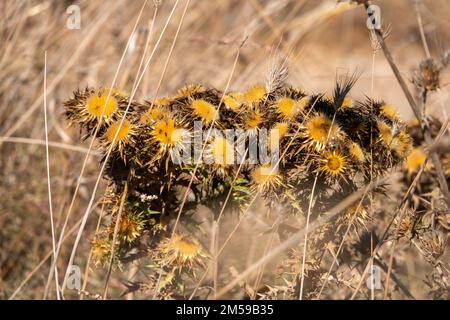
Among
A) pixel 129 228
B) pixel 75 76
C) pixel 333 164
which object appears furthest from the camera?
pixel 75 76

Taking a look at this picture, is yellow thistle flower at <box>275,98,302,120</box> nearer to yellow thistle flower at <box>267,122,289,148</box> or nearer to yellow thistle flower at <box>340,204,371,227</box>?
A: yellow thistle flower at <box>267,122,289,148</box>

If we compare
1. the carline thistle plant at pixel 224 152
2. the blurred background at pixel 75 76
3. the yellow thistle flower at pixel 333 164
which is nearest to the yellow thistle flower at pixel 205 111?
the carline thistle plant at pixel 224 152

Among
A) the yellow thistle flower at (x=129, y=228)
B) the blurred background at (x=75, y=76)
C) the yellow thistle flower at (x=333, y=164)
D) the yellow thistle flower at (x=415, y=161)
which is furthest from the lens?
the blurred background at (x=75, y=76)

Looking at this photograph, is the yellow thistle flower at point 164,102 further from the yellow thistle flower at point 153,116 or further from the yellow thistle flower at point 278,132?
the yellow thistle flower at point 278,132

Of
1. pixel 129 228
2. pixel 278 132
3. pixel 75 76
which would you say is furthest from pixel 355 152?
pixel 75 76

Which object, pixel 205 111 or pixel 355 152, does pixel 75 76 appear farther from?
pixel 355 152

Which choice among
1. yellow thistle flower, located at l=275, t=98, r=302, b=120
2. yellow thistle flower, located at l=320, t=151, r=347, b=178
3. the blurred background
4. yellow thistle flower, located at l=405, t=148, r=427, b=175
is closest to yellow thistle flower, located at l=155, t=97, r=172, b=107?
yellow thistle flower, located at l=275, t=98, r=302, b=120

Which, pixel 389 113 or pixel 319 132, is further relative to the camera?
pixel 389 113
